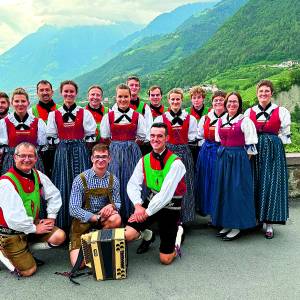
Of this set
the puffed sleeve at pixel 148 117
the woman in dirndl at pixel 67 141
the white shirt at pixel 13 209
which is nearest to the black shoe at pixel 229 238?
the puffed sleeve at pixel 148 117

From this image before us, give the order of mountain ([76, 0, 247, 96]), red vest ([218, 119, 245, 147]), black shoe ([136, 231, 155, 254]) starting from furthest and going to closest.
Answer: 1. mountain ([76, 0, 247, 96])
2. red vest ([218, 119, 245, 147])
3. black shoe ([136, 231, 155, 254])

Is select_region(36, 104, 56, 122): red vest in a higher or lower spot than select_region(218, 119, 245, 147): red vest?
higher

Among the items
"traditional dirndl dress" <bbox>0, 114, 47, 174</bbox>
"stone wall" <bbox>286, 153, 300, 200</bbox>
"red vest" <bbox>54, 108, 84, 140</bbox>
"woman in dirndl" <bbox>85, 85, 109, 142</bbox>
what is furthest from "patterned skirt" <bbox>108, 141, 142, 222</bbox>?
"stone wall" <bbox>286, 153, 300, 200</bbox>

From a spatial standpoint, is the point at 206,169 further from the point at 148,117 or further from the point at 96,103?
the point at 96,103

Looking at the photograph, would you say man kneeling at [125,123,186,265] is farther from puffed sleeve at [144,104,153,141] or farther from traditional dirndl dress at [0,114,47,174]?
traditional dirndl dress at [0,114,47,174]

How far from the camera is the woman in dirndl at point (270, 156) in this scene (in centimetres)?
379

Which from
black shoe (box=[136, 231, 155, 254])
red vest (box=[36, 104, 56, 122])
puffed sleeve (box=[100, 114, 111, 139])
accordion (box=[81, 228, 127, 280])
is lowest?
black shoe (box=[136, 231, 155, 254])

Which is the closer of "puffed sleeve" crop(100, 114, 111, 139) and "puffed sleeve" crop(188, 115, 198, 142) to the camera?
"puffed sleeve" crop(100, 114, 111, 139)

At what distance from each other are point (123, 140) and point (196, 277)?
4.77 feet

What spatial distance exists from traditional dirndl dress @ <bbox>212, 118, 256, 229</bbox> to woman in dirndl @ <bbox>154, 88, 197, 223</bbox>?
0.99 feet

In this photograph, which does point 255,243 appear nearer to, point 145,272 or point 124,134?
point 145,272

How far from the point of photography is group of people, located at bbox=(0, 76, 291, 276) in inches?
128

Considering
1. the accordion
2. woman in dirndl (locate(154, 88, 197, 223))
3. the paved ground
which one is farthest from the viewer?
woman in dirndl (locate(154, 88, 197, 223))

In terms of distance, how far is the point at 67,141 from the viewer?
3.76m
